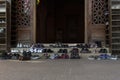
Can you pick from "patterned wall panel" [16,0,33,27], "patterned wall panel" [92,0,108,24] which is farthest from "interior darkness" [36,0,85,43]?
"patterned wall panel" [92,0,108,24]

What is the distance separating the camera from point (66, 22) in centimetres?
2556

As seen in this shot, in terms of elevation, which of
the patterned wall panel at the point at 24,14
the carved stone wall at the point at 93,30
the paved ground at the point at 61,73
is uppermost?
the patterned wall panel at the point at 24,14

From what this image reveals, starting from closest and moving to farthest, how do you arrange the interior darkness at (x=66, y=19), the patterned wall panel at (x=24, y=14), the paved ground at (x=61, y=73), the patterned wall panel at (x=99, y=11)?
the paved ground at (x=61, y=73), the patterned wall panel at (x=99, y=11), the patterned wall panel at (x=24, y=14), the interior darkness at (x=66, y=19)

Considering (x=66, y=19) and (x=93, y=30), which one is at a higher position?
(x=66, y=19)

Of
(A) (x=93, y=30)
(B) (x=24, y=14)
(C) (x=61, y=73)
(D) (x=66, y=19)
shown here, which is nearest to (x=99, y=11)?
(A) (x=93, y=30)

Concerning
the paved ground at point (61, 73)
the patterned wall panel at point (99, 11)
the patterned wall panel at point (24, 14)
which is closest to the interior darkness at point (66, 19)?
the patterned wall panel at point (24, 14)

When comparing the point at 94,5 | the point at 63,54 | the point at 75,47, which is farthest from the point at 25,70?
the point at 94,5

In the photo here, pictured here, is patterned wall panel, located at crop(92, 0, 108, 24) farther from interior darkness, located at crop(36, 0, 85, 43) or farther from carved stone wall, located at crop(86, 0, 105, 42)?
interior darkness, located at crop(36, 0, 85, 43)

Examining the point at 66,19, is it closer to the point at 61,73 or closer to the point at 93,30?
the point at 93,30

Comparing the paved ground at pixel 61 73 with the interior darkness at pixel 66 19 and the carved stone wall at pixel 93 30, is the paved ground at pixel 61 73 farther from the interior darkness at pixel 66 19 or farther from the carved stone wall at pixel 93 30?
the interior darkness at pixel 66 19

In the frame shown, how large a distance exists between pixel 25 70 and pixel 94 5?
22.6ft

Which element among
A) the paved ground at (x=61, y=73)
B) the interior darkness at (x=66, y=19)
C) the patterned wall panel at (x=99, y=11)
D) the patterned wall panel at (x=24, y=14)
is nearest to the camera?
the paved ground at (x=61, y=73)

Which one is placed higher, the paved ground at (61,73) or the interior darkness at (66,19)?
the interior darkness at (66,19)

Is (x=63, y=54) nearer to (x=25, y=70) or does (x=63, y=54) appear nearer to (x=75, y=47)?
(x=75, y=47)
